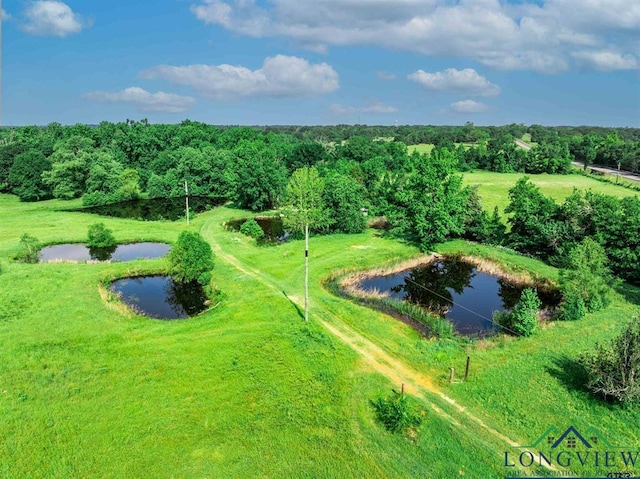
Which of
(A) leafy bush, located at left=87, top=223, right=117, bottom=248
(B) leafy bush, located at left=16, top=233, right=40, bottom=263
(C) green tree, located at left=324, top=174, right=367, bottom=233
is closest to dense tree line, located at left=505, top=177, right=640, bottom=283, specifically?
(C) green tree, located at left=324, top=174, right=367, bottom=233

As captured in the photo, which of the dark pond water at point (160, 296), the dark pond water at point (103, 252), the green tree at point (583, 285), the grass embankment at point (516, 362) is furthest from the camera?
the dark pond water at point (103, 252)

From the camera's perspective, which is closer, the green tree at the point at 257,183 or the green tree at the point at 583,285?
the green tree at the point at 583,285

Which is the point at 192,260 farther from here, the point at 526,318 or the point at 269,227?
the point at 526,318

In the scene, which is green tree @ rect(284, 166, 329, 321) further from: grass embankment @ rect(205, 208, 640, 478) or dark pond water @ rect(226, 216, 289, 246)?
grass embankment @ rect(205, 208, 640, 478)

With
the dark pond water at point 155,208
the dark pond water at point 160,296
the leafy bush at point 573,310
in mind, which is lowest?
the dark pond water at point 160,296

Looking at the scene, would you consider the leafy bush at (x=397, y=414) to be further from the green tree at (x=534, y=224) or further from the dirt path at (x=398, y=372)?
the green tree at (x=534, y=224)

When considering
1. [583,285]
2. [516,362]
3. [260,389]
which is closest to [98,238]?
[260,389]

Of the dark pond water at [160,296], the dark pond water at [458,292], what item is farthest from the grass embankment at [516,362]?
the dark pond water at [160,296]
